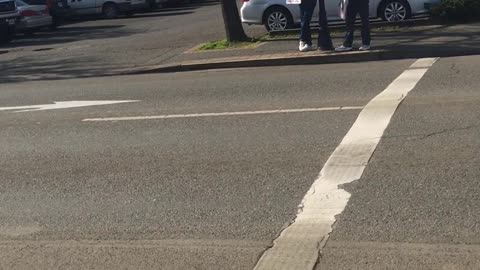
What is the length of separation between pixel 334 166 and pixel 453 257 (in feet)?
7.36

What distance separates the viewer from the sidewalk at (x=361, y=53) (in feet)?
46.5

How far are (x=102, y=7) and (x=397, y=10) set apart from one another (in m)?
19.8

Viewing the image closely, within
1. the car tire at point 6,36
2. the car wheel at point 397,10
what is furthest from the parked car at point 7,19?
the car wheel at point 397,10

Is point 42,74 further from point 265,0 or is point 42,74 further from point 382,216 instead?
→ point 382,216

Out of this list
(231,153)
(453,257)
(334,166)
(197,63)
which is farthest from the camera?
(197,63)

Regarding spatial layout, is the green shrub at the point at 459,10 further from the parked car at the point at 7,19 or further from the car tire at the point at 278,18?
the parked car at the point at 7,19

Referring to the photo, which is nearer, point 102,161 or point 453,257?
point 453,257

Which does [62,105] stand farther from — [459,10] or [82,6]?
[82,6]

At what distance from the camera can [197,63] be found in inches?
606

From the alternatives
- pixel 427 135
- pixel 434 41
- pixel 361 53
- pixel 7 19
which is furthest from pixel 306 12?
pixel 7 19

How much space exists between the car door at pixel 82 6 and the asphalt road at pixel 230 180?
24.4 m

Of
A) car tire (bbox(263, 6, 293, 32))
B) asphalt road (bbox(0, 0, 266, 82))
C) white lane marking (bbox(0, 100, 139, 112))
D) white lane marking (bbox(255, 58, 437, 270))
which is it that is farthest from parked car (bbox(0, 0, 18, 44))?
white lane marking (bbox(255, 58, 437, 270))

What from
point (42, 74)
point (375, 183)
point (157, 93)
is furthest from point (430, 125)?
point (42, 74)

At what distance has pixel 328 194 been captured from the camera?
6395 millimetres
